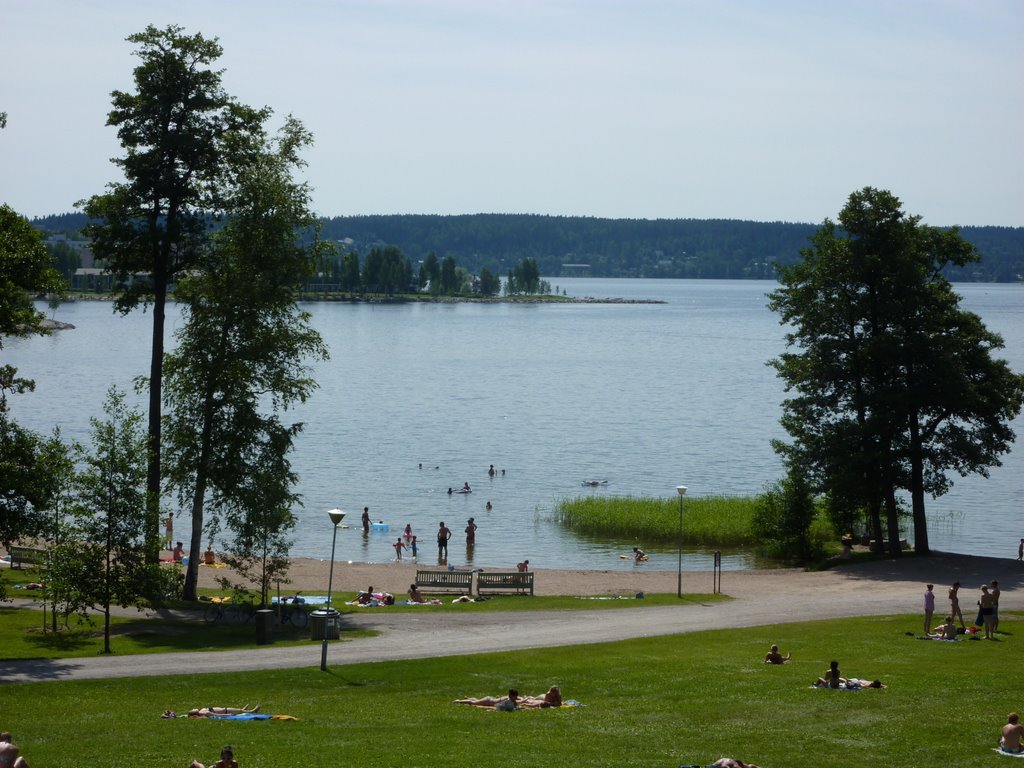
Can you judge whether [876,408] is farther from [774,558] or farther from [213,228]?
[213,228]

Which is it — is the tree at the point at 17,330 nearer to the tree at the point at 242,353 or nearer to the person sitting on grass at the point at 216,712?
the tree at the point at 242,353

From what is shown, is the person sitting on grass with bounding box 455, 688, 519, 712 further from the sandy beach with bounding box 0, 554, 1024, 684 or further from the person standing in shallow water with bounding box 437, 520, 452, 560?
the person standing in shallow water with bounding box 437, 520, 452, 560

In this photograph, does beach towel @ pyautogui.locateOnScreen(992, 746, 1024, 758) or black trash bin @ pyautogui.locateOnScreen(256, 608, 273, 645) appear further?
Answer: black trash bin @ pyautogui.locateOnScreen(256, 608, 273, 645)

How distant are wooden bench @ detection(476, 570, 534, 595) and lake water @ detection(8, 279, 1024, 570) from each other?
495 inches

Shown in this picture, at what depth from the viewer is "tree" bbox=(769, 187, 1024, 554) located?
45.1 meters

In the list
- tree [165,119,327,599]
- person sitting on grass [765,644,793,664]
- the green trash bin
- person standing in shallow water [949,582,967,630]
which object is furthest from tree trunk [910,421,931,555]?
the green trash bin

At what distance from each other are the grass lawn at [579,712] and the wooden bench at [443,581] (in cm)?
→ 1167

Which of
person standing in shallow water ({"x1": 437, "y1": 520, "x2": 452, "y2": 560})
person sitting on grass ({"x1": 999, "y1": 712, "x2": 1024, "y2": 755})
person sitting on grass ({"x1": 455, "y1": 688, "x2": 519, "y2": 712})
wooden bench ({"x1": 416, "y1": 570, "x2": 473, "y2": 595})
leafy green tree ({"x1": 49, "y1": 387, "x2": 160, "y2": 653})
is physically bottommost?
person standing in shallow water ({"x1": 437, "y1": 520, "x2": 452, "y2": 560})

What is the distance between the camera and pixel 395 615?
3428 centimetres

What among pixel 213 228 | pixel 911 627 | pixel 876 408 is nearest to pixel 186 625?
pixel 213 228

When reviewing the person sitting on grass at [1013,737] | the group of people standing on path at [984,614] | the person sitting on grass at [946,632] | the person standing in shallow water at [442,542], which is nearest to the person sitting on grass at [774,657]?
the group of people standing on path at [984,614]

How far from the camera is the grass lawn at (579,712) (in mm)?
18906

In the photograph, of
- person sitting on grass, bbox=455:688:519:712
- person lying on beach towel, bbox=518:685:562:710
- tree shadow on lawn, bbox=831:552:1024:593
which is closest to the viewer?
person sitting on grass, bbox=455:688:519:712

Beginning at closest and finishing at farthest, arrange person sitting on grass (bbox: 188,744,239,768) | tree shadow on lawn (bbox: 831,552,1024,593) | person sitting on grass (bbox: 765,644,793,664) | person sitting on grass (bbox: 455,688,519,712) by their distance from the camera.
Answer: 1. person sitting on grass (bbox: 188,744,239,768)
2. person sitting on grass (bbox: 455,688,519,712)
3. person sitting on grass (bbox: 765,644,793,664)
4. tree shadow on lawn (bbox: 831,552,1024,593)
